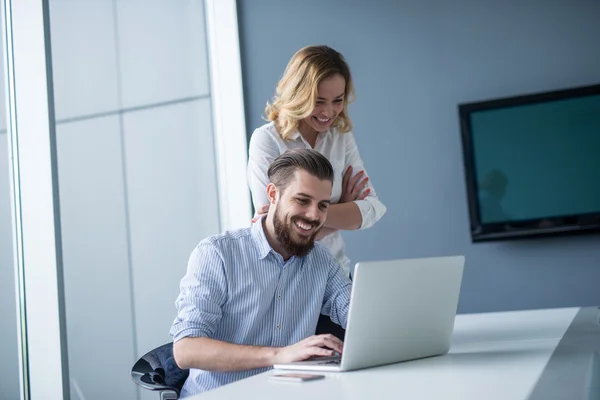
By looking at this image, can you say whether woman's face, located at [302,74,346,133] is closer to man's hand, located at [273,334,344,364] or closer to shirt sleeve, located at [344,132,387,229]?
shirt sleeve, located at [344,132,387,229]

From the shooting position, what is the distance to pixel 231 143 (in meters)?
4.60

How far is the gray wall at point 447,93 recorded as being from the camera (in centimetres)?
399

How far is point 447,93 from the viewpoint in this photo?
13.9 ft

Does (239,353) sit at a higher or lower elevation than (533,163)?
lower

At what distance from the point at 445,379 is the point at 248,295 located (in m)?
0.74

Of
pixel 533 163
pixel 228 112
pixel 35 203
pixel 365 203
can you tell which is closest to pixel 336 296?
pixel 365 203

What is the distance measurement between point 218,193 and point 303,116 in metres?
2.30

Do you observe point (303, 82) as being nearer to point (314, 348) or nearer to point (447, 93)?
point (314, 348)

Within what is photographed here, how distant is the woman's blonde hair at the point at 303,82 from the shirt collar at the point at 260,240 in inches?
17.9

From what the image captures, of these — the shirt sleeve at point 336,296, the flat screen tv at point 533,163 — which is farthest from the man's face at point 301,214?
the flat screen tv at point 533,163

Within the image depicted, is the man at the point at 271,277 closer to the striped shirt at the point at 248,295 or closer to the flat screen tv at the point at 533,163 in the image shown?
the striped shirt at the point at 248,295

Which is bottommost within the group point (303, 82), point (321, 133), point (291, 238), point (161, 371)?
point (161, 371)

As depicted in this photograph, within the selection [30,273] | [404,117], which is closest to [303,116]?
[30,273]

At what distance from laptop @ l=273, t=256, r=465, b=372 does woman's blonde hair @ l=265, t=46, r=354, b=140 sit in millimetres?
826
